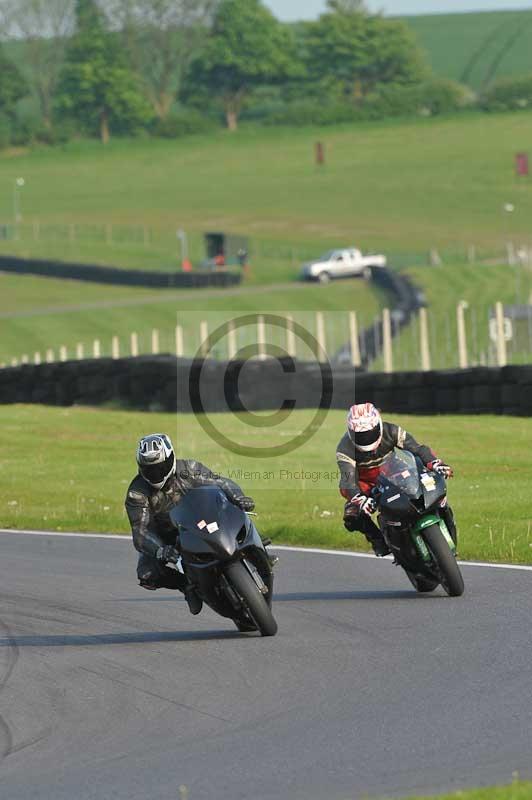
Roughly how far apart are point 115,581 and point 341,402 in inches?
553

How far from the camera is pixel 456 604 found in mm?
11242

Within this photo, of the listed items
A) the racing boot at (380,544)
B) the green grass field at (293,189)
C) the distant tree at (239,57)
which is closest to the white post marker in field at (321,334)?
the racing boot at (380,544)

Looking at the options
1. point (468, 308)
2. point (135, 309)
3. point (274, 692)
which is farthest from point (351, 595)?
point (135, 309)

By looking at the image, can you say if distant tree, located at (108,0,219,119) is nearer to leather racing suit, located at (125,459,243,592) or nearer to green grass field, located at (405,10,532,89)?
green grass field, located at (405,10,532,89)

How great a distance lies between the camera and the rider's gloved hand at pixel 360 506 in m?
11.3

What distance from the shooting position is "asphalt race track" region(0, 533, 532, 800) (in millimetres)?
7016

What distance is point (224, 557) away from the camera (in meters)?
10.1

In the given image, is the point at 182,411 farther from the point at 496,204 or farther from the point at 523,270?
the point at 496,204

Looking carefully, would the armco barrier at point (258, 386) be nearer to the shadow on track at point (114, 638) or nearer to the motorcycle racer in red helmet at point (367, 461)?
the motorcycle racer in red helmet at point (367, 461)

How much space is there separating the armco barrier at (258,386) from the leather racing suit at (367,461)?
39.8 ft

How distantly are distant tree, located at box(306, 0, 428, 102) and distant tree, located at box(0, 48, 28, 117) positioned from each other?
1103 inches

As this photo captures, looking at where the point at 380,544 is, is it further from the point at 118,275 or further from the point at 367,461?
the point at 118,275

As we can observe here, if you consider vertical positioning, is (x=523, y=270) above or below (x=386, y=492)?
below

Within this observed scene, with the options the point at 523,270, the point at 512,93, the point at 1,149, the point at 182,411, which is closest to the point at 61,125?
the point at 1,149
